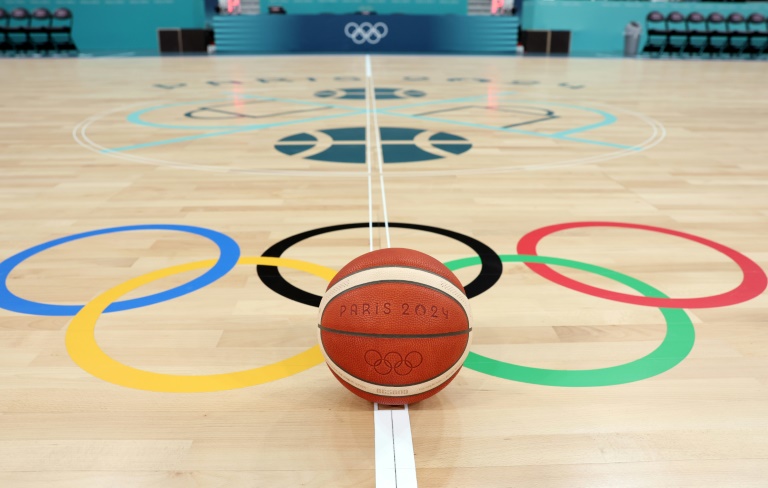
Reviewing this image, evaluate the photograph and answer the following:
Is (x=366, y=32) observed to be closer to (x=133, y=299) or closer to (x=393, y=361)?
(x=133, y=299)

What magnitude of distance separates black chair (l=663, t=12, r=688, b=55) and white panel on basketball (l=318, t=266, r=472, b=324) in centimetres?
1587

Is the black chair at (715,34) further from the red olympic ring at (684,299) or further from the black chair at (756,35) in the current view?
the red olympic ring at (684,299)

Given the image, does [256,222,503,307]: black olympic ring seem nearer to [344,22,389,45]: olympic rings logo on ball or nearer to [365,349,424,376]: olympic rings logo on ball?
[365,349,424,376]: olympic rings logo on ball

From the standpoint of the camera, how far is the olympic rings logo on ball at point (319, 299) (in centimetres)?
175

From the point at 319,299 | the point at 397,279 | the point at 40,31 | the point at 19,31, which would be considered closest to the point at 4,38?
the point at 19,31

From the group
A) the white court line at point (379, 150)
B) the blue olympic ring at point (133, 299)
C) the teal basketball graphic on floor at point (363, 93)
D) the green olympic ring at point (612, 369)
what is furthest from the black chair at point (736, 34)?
the blue olympic ring at point (133, 299)

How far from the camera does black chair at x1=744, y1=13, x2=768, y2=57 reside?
589 inches

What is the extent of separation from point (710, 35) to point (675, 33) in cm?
79

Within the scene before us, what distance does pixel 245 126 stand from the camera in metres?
5.53

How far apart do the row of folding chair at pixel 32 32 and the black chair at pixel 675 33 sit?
14456 millimetres

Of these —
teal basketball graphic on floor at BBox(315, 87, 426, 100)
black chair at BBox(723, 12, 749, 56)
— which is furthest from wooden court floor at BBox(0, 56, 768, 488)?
black chair at BBox(723, 12, 749, 56)

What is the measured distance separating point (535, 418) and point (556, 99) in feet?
20.8

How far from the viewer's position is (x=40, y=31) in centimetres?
1516

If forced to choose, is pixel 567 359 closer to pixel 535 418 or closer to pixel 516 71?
pixel 535 418
